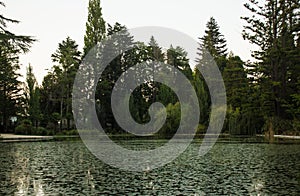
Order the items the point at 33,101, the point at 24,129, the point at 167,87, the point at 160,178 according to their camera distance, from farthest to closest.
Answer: the point at 167,87
the point at 33,101
the point at 24,129
the point at 160,178

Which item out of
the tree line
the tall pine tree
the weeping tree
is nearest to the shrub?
the tree line

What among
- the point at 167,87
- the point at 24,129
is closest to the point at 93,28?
the point at 167,87

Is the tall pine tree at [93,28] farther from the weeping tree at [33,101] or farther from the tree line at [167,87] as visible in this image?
the weeping tree at [33,101]

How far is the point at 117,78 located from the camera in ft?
116

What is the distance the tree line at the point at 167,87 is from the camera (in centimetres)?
2433

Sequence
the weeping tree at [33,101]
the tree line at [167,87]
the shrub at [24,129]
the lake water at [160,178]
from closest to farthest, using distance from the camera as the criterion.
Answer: the lake water at [160,178] < the tree line at [167,87] < the shrub at [24,129] < the weeping tree at [33,101]

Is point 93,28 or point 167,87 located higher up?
point 93,28

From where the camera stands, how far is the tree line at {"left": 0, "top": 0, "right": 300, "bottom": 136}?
79.8ft

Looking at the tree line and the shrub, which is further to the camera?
the shrub

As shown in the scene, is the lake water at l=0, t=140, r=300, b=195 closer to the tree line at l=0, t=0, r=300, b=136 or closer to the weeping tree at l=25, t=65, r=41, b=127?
the tree line at l=0, t=0, r=300, b=136

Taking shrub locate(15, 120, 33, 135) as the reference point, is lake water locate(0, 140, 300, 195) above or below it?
below

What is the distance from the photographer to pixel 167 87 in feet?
110

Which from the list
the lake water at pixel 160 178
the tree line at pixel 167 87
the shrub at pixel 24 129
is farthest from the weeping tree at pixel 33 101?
the lake water at pixel 160 178

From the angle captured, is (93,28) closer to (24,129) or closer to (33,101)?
(33,101)
